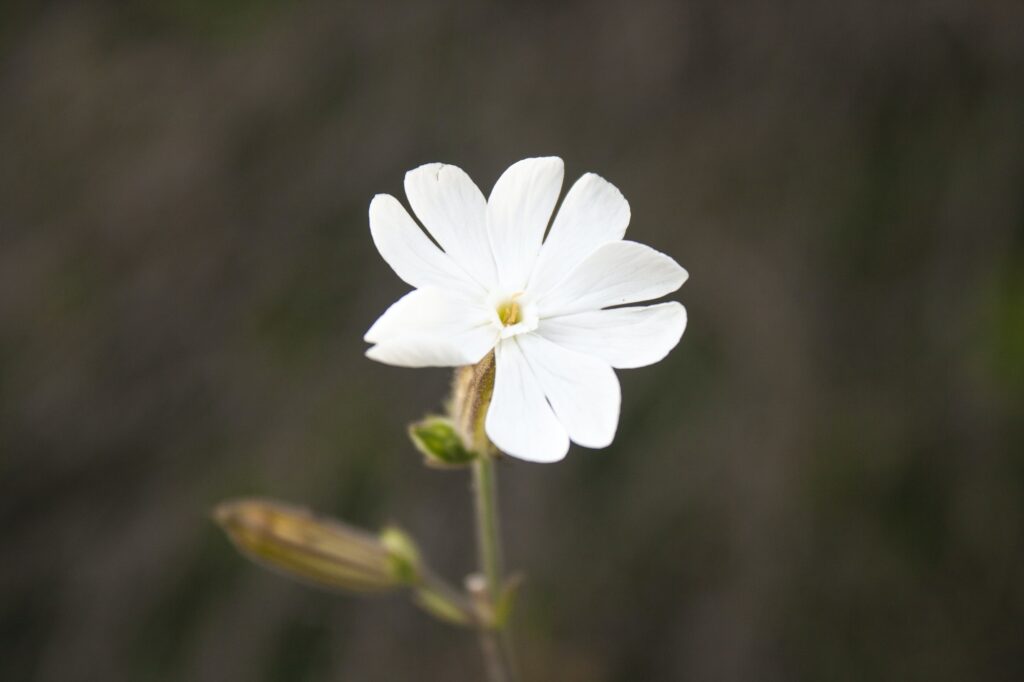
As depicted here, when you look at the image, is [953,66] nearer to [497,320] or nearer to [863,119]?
[863,119]

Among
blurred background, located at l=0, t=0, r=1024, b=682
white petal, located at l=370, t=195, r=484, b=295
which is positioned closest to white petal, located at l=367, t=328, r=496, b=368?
white petal, located at l=370, t=195, r=484, b=295

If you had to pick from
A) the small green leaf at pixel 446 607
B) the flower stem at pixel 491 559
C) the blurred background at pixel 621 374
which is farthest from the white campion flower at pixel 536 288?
the blurred background at pixel 621 374

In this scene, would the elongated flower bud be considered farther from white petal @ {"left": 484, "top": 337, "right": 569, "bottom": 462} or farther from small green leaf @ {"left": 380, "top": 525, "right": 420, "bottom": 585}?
small green leaf @ {"left": 380, "top": 525, "right": 420, "bottom": 585}

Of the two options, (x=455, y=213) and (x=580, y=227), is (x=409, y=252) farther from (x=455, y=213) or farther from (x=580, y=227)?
(x=580, y=227)

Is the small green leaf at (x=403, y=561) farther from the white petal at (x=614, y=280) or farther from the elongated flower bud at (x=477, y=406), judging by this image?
the white petal at (x=614, y=280)

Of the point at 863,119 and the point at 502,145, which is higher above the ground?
the point at 863,119

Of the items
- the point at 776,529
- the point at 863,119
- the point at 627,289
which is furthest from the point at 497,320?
the point at 863,119
